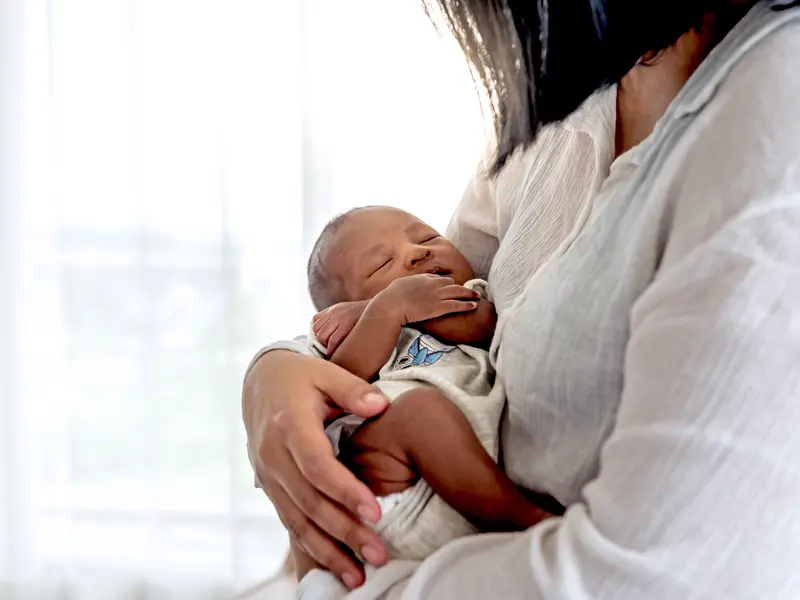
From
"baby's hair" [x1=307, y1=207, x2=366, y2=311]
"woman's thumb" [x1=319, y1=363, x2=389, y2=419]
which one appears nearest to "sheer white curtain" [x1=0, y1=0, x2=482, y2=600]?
"baby's hair" [x1=307, y1=207, x2=366, y2=311]

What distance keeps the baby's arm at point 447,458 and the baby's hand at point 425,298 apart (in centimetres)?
17

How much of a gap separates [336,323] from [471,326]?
18cm

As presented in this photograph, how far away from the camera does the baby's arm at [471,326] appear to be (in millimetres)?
913

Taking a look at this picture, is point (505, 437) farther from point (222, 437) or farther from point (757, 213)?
point (222, 437)

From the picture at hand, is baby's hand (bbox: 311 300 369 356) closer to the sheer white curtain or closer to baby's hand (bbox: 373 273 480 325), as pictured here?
baby's hand (bbox: 373 273 480 325)

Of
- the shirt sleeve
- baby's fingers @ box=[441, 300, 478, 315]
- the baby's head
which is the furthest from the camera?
the baby's head

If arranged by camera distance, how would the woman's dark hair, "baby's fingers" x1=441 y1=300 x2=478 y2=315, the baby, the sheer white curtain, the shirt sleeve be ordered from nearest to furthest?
1. the shirt sleeve
2. the woman's dark hair
3. the baby
4. "baby's fingers" x1=441 y1=300 x2=478 y2=315
5. the sheer white curtain

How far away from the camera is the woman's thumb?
754 mm

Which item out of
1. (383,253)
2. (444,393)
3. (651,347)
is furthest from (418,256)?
(651,347)

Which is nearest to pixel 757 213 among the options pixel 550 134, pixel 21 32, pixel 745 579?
pixel 745 579

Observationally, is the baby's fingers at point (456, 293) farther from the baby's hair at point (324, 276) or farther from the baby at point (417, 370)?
the baby's hair at point (324, 276)

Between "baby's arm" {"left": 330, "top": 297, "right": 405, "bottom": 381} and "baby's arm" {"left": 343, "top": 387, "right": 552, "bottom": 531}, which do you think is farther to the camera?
"baby's arm" {"left": 330, "top": 297, "right": 405, "bottom": 381}

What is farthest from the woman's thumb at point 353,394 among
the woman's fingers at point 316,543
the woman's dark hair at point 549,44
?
the woman's dark hair at point 549,44

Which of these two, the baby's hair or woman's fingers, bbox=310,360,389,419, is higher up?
the baby's hair
